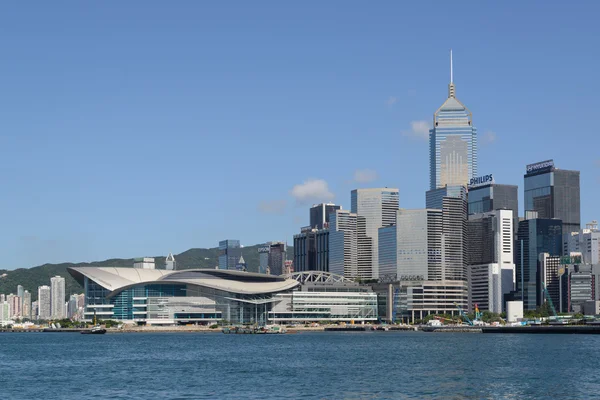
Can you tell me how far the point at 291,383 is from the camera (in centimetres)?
7225

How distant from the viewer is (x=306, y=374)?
8000cm

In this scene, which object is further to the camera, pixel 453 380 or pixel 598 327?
pixel 598 327

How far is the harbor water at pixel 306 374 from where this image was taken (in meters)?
65.3

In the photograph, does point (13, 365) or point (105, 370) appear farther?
point (13, 365)

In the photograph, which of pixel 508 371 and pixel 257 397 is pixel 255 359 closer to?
pixel 508 371

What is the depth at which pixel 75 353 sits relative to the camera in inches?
4638

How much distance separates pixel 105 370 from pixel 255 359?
20361mm

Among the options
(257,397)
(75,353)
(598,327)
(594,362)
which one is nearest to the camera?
(257,397)

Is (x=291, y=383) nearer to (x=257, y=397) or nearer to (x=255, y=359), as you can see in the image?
(x=257, y=397)

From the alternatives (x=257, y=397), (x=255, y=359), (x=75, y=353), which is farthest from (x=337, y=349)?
(x=257, y=397)

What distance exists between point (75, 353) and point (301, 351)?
28.4 meters

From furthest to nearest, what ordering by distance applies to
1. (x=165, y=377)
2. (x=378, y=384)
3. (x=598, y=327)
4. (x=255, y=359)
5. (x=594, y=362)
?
(x=598, y=327) → (x=255, y=359) → (x=594, y=362) → (x=165, y=377) → (x=378, y=384)

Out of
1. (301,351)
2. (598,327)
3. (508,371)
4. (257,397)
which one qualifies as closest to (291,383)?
(257,397)

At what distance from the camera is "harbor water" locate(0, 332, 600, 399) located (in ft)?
214
